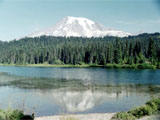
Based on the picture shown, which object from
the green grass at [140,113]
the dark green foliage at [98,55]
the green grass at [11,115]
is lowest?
the dark green foliage at [98,55]

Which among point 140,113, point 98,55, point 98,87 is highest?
point 140,113

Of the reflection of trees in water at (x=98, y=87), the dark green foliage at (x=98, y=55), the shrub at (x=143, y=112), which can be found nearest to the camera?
the shrub at (x=143, y=112)

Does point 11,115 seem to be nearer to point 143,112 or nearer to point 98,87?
point 143,112

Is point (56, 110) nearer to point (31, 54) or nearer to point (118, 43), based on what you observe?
point (118, 43)

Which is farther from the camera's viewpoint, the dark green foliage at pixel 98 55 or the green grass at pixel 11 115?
the dark green foliage at pixel 98 55

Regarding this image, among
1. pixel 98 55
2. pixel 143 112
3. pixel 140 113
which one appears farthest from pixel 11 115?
pixel 98 55

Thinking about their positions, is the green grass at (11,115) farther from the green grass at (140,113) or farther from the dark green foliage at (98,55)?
the dark green foliage at (98,55)

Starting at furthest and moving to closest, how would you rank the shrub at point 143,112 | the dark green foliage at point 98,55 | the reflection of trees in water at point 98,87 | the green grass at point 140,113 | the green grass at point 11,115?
1. the dark green foliage at point 98,55
2. the reflection of trees in water at point 98,87
3. the shrub at point 143,112
4. the green grass at point 140,113
5. the green grass at point 11,115

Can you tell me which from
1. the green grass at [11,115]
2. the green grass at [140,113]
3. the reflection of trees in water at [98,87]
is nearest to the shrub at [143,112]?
the green grass at [140,113]

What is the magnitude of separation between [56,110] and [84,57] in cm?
11973

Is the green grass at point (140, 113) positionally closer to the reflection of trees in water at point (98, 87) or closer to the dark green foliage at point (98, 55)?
the reflection of trees in water at point (98, 87)

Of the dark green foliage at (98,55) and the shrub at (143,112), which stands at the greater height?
the shrub at (143,112)

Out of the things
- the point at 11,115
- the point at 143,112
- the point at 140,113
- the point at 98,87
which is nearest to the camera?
the point at 11,115

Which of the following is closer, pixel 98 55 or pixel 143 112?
pixel 143 112
